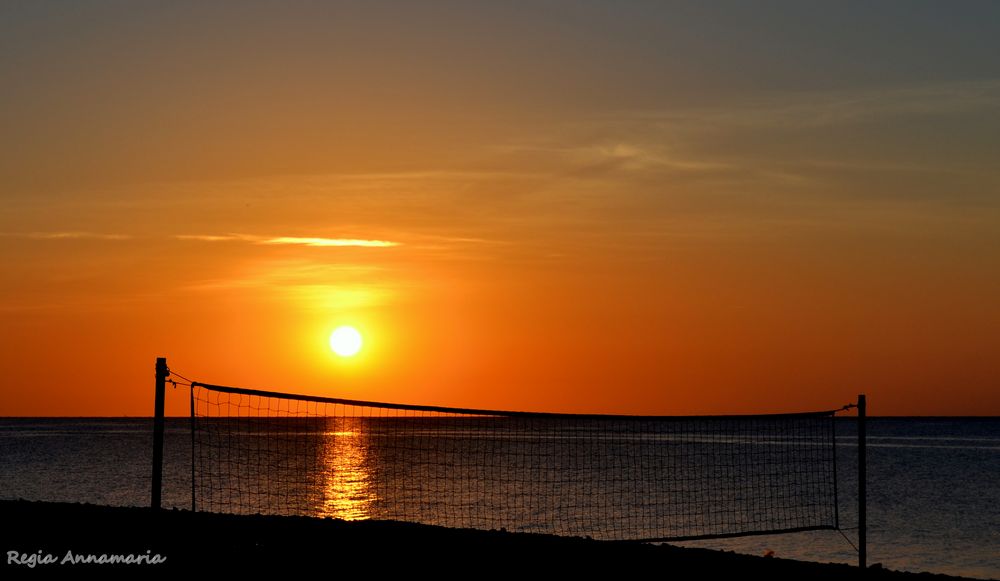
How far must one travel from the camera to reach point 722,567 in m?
15.3

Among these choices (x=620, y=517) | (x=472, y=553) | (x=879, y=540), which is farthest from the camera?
(x=620, y=517)

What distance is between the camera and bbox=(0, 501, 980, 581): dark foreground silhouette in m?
13.4

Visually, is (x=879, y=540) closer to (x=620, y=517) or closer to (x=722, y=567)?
(x=620, y=517)

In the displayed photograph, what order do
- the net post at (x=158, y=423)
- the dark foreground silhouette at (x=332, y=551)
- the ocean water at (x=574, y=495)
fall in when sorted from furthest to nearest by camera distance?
the ocean water at (x=574, y=495) < the net post at (x=158, y=423) < the dark foreground silhouette at (x=332, y=551)

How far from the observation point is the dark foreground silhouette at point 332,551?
13.4 m

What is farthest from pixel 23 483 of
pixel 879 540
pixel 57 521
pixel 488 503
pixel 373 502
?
pixel 57 521

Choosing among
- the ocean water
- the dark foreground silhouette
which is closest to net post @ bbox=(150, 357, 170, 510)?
the dark foreground silhouette

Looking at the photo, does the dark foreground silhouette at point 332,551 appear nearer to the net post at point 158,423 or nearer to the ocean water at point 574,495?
the net post at point 158,423

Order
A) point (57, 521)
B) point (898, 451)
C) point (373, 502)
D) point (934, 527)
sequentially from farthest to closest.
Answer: point (898, 451) → point (373, 502) → point (934, 527) → point (57, 521)

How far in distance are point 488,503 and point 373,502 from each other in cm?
635

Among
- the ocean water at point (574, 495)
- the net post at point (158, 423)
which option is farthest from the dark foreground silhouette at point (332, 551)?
the ocean water at point (574, 495)

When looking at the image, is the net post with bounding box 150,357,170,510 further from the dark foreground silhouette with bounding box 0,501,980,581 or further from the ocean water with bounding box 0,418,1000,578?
the ocean water with bounding box 0,418,1000,578

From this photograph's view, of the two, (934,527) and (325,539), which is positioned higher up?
(325,539)

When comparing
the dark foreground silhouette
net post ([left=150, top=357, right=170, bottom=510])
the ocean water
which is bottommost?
the ocean water
